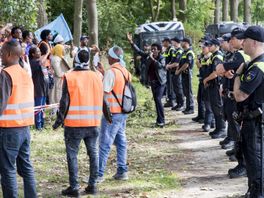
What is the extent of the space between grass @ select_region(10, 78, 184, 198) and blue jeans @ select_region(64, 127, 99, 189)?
473mm

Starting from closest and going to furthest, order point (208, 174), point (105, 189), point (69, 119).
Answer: point (69, 119) → point (105, 189) → point (208, 174)

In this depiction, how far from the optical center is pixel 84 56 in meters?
7.61

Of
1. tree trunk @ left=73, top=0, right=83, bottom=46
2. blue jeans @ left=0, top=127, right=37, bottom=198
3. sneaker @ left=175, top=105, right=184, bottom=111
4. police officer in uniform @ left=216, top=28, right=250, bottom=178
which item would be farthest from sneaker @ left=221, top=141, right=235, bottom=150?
tree trunk @ left=73, top=0, right=83, bottom=46

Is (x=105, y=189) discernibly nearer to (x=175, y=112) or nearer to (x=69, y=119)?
(x=69, y=119)

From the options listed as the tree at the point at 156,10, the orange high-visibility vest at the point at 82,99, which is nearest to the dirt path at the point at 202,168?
the orange high-visibility vest at the point at 82,99

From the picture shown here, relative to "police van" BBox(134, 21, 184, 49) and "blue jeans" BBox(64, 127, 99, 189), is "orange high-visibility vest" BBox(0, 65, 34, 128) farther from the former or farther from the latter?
"police van" BBox(134, 21, 184, 49)

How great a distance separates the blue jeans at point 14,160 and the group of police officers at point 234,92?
2.62 metres

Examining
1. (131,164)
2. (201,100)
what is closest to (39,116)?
(131,164)

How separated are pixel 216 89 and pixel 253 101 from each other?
495 cm

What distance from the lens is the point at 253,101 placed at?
6.88 metres

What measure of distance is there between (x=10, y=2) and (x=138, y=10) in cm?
2337

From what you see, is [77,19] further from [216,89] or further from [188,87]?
[216,89]

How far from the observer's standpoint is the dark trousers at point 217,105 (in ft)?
38.6

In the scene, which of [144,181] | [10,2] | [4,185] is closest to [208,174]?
[144,181]
